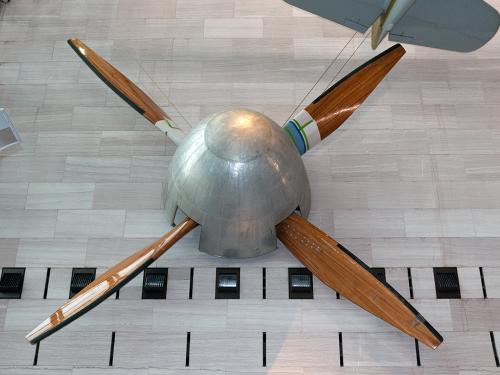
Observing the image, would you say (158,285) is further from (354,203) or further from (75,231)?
(354,203)

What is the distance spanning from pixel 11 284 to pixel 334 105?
3708 mm

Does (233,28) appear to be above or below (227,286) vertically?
above

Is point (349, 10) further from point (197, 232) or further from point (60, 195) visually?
point (60, 195)

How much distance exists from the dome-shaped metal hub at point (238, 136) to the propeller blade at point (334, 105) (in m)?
0.75

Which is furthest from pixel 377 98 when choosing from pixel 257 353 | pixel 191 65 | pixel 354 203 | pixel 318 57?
pixel 257 353

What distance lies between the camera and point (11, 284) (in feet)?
18.3

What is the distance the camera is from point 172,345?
5.34m

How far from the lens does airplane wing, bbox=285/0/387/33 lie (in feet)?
18.1

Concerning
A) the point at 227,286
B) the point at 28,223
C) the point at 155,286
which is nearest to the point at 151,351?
the point at 155,286

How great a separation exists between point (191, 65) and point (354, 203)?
258 centimetres

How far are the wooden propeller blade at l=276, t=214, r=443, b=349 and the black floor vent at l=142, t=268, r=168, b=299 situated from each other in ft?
4.29

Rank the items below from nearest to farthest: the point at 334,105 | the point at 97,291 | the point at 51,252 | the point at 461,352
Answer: the point at 97,291 → the point at 461,352 → the point at 334,105 → the point at 51,252

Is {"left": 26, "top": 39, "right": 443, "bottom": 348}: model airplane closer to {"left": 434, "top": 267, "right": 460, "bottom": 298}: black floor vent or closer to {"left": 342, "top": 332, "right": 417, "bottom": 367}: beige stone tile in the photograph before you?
{"left": 342, "top": 332, "right": 417, "bottom": 367}: beige stone tile

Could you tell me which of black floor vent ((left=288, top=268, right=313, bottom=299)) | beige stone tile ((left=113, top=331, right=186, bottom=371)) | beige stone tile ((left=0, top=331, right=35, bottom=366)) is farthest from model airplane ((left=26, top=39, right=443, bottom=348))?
beige stone tile ((left=0, top=331, right=35, bottom=366))
